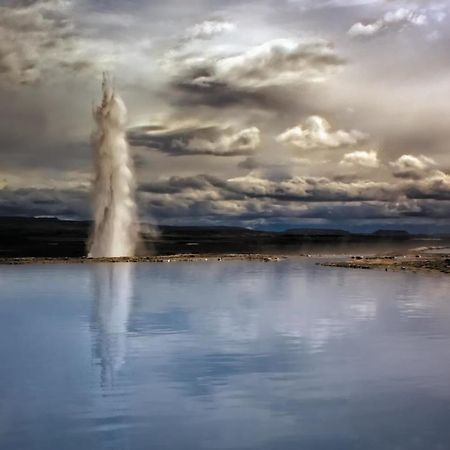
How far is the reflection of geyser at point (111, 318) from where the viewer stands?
66.9 ft

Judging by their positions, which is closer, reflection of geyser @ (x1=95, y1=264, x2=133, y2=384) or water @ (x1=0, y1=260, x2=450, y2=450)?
water @ (x1=0, y1=260, x2=450, y2=450)

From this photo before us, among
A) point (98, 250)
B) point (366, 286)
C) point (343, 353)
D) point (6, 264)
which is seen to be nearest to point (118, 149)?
point (98, 250)

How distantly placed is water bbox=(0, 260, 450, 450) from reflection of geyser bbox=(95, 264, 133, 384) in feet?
0.31

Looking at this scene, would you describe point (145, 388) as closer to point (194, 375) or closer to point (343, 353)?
point (194, 375)

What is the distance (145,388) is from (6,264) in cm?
6211

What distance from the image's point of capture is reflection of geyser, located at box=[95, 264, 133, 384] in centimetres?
2041

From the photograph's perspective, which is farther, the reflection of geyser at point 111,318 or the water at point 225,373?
the reflection of geyser at point 111,318

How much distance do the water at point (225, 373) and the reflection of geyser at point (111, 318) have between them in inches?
3.7

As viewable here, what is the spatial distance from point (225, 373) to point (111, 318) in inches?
501

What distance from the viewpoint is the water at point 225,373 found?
1354 cm

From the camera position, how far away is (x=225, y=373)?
61.5 ft

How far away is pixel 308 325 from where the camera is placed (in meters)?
28.0

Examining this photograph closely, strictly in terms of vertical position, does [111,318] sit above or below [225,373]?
above

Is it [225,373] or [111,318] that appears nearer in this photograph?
[225,373]
